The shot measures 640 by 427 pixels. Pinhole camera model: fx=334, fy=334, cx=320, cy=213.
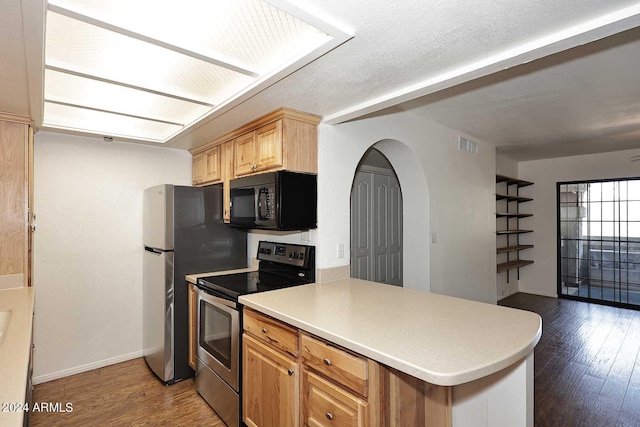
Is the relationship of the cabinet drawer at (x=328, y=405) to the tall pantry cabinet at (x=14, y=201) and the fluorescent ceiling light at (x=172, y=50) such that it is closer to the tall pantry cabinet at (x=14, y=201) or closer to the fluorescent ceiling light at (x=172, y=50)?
the fluorescent ceiling light at (x=172, y=50)

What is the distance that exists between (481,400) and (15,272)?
2.94 metres

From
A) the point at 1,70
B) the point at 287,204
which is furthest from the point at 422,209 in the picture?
the point at 1,70

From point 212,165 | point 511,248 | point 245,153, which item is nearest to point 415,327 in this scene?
point 245,153

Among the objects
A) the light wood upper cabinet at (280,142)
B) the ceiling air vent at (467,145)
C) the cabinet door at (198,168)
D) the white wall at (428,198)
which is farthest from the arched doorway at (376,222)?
the cabinet door at (198,168)

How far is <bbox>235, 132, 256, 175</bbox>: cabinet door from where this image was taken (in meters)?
2.60

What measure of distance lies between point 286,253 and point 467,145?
2.50 metres

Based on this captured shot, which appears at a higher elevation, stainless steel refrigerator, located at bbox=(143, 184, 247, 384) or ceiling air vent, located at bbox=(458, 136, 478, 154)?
ceiling air vent, located at bbox=(458, 136, 478, 154)

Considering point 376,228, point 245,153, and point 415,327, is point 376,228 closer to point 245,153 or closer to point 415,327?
point 245,153

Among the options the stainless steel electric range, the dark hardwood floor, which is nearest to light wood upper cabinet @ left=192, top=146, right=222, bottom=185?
the stainless steel electric range

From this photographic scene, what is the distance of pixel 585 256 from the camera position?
5.55 m

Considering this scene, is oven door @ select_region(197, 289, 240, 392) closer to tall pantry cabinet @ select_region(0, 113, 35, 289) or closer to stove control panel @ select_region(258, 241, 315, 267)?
stove control panel @ select_region(258, 241, 315, 267)

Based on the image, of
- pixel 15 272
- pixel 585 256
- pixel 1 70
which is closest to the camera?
pixel 1 70

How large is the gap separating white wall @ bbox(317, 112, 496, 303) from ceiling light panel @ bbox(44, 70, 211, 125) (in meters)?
1.04

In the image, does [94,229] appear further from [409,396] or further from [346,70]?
[409,396]
